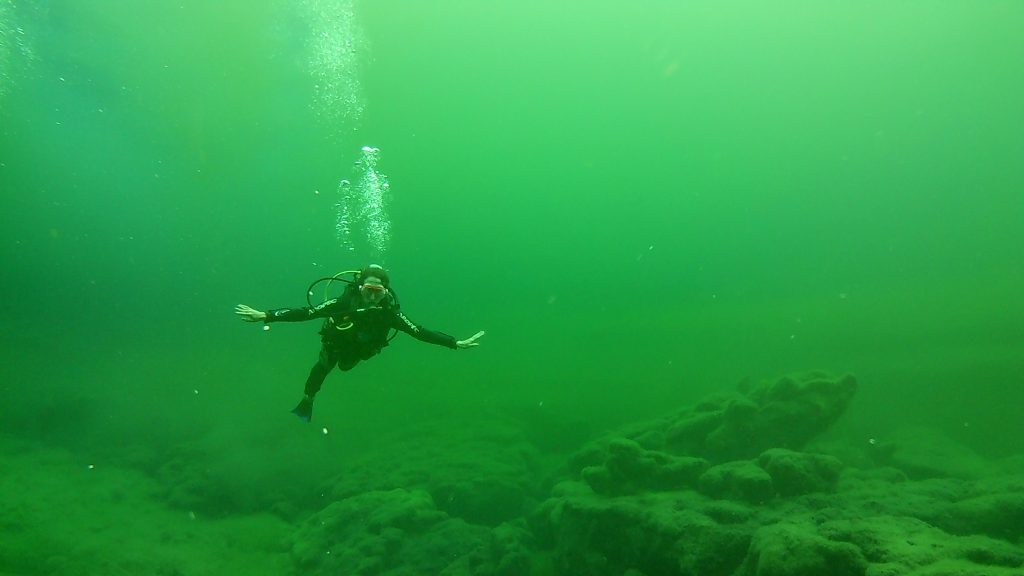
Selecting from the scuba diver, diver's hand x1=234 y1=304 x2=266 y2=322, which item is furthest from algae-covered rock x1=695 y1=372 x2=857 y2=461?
diver's hand x1=234 y1=304 x2=266 y2=322

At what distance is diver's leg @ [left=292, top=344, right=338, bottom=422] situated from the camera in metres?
7.18

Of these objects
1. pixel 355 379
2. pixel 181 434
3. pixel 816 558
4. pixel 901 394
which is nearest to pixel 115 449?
pixel 181 434

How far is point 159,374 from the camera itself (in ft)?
112

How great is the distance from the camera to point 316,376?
7.40m

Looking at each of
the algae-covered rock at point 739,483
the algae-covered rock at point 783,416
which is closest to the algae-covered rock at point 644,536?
the algae-covered rock at point 739,483

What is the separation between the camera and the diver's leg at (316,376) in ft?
23.6

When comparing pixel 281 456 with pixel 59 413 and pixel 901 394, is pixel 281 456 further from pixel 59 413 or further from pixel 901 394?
pixel 901 394

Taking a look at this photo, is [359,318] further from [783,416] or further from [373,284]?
[783,416]

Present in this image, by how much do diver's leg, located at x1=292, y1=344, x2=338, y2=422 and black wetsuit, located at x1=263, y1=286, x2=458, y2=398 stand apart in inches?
0.6

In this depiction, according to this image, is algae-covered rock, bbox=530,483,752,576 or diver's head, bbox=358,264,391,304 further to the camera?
diver's head, bbox=358,264,391,304

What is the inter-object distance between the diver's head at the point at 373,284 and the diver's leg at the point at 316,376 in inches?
47.4

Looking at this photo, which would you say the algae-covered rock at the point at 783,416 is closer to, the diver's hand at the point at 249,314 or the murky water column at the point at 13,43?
the diver's hand at the point at 249,314

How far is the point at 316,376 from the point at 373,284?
2046 mm

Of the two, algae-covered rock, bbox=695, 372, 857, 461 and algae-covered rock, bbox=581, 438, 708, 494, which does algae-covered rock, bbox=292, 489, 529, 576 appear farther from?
algae-covered rock, bbox=695, 372, 857, 461
